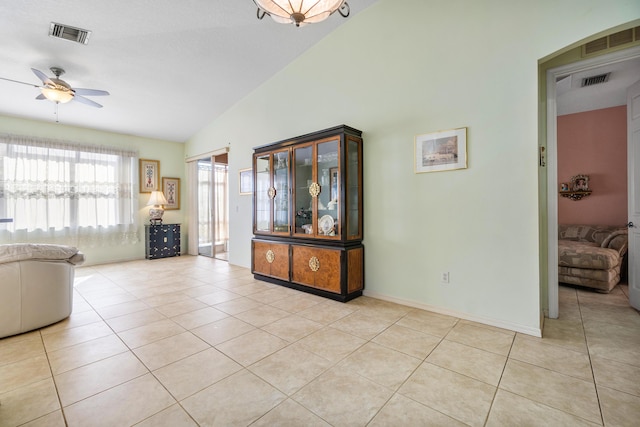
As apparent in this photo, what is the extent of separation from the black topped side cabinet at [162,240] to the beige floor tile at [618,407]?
723cm

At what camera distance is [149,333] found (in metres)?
2.60

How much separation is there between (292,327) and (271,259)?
64.7 inches

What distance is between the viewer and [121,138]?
625 centimetres

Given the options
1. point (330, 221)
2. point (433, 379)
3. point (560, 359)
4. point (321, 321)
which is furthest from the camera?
point (330, 221)

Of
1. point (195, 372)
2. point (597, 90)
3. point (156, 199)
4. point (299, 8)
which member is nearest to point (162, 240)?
point (156, 199)

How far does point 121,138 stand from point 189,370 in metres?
6.13

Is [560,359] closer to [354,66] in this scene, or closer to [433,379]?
[433,379]

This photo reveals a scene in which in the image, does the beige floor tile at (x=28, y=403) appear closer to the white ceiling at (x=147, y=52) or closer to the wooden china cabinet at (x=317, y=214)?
the wooden china cabinet at (x=317, y=214)

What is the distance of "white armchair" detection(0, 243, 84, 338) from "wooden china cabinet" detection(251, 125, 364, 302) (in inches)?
90.9

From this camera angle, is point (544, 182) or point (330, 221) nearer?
point (544, 182)

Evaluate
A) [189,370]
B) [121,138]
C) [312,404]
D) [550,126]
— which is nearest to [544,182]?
[550,126]

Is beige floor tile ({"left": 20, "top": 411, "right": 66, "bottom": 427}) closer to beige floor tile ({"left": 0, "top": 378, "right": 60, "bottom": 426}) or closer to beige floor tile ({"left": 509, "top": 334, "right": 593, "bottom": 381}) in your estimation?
beige floor tile ({"left": 0, "top": 378, "right": 60, "bottom": 426})

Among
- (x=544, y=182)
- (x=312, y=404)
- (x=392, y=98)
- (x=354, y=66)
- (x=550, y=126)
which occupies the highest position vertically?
(x=354, y=66)

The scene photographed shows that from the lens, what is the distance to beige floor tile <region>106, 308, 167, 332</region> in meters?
2.77
